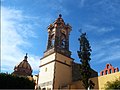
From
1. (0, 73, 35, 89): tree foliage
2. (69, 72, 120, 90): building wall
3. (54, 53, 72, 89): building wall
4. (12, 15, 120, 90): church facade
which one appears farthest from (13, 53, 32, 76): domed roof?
(0, 73, 35, 89): tree foliage

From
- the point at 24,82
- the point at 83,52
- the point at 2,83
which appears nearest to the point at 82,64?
the point at 83,52

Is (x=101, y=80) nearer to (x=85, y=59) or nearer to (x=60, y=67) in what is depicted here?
(x=85, y=59)

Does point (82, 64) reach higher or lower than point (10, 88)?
higher

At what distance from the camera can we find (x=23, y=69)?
183 feet

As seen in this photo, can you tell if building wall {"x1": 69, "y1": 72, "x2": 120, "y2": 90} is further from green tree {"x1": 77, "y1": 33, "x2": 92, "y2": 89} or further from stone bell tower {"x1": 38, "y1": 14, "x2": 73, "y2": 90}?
green tree {"x1": 77, "y1": 33, "x2": 92, "y2": 89}

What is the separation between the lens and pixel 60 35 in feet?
119

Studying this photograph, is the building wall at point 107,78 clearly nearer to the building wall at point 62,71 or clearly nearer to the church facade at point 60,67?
the church facade at point 60,67

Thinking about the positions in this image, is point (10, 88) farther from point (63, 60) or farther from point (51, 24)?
point (51, 24)

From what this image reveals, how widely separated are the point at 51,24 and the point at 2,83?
16780mm

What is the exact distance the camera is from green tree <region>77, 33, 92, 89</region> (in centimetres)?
2531

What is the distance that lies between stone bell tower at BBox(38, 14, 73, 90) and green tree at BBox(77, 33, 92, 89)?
641cm

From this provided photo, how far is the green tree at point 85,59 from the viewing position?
996 inches

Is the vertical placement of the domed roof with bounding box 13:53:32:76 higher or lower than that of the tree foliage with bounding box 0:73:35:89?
higher

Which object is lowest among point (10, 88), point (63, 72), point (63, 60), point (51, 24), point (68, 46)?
point (10, 88)
